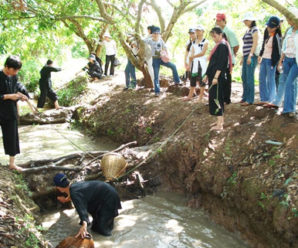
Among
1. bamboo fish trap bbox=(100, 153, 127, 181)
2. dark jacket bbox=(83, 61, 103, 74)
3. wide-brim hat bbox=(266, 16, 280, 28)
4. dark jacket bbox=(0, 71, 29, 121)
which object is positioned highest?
wide-brim hat bbox=(266, 16, 280, 28)

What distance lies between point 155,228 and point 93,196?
126 cm

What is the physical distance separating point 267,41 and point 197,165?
9.74 ft

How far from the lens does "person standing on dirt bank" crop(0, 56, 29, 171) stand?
5.43 m

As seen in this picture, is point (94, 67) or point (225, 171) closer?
point (225, 171)

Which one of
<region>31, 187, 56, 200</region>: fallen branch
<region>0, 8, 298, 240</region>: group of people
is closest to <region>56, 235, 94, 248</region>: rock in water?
<region>0, 8, 298, 240</region>: group of people

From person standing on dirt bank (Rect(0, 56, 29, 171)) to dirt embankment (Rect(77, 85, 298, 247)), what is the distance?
113 inches

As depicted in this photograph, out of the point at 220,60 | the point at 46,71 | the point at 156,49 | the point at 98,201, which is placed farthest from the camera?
the point at 46,71

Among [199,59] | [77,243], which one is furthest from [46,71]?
[77,243]

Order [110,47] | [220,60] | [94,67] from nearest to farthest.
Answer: [220,60] < [110,47] < [94,67]

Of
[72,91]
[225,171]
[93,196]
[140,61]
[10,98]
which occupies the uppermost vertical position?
[140,61]

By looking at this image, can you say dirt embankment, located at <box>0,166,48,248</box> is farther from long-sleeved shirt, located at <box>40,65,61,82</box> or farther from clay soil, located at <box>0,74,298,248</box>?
long-sleeved shirt, located at <box>40,65,61,82</box>

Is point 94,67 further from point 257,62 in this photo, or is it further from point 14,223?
point 14,223

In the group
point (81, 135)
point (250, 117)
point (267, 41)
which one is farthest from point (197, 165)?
point (81, 135)

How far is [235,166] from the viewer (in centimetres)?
577
